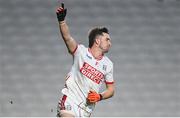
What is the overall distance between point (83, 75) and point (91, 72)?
78 mm

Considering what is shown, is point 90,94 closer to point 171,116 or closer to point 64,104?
point 64,104

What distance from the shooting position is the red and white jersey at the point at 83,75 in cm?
476

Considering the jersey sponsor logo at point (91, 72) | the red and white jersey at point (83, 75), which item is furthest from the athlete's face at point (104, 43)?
the jersey sponsor logo at point (91, 72)

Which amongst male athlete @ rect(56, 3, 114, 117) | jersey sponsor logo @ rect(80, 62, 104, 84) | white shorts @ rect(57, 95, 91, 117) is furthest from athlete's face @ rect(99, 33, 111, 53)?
white shorts @ rect(57, 95, 91, 117)

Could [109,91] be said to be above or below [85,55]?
below

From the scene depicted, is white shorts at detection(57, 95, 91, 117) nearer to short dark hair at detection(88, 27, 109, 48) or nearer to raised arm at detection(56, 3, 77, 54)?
raised arm at detection(56, 3, 77, 54)

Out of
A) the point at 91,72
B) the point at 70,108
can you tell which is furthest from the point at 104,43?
the point at 70,108

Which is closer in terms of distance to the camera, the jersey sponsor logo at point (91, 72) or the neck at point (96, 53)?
the jersey sponsor logo at point (91, 72)

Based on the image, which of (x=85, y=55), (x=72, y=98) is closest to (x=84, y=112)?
(x=72, y=98)

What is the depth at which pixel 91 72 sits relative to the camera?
477cm

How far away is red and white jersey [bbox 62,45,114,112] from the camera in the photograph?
15.6ft

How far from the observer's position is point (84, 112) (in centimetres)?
478

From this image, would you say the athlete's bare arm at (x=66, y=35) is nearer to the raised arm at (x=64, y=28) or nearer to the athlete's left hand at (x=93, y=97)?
the raised arm at (x=64, y=28)

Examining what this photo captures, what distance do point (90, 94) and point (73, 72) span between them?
0.28m
